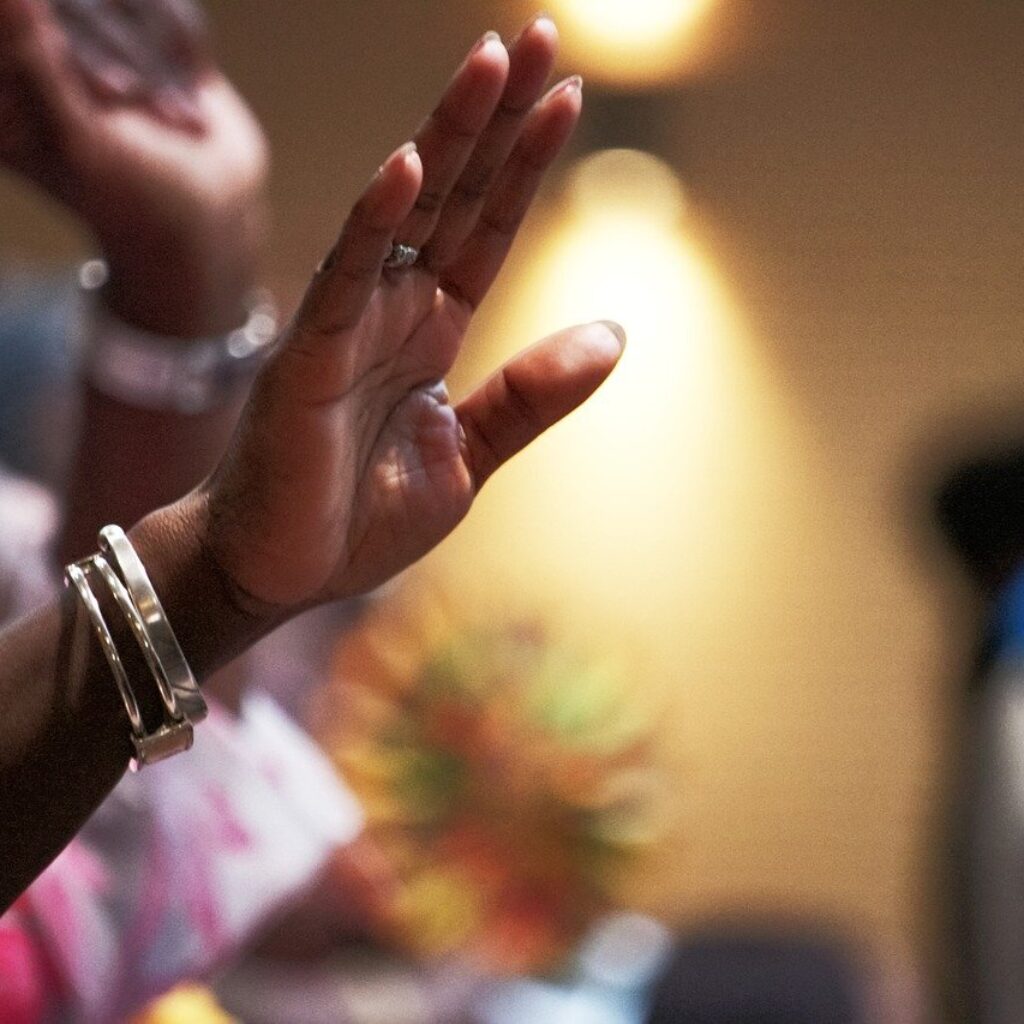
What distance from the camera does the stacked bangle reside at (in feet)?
1.87

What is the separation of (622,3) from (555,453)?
2.43ft

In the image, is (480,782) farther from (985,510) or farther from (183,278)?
(985,510)

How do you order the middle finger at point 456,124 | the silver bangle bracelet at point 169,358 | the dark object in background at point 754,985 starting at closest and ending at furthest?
1. the middle finger at point 456,124
2. the silver bangle bracelet at point 169,358
3. the dark object in background at point 754,985

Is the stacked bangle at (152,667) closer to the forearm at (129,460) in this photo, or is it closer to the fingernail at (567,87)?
the fingernail at (567,87)

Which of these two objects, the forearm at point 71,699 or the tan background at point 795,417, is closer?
the forearm at point 71,699

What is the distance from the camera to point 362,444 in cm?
63

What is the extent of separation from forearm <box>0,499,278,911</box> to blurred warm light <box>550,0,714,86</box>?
6.39 feet

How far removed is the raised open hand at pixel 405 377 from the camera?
22.4 inches

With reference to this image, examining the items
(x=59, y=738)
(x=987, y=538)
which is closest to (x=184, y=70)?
(x=59, y=738)

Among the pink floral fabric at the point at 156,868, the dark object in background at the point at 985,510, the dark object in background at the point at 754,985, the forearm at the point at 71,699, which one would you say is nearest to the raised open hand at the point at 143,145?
the pink floral fabric at the point at 156,868

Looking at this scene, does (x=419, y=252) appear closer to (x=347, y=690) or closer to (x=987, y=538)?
(x=347, y=690)

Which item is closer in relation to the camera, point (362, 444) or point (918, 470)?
point (362, 444)

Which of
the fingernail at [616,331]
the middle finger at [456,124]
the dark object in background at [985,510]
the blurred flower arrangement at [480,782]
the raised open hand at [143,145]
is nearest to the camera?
the middle finger at [456,124]

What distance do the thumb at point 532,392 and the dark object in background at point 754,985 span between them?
138 centimetres
